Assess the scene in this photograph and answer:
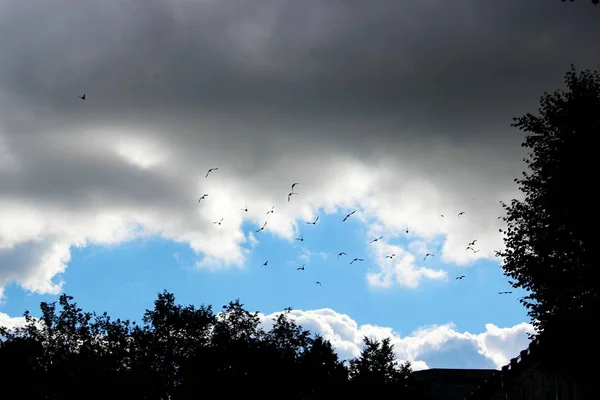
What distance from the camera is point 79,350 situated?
81562 mm

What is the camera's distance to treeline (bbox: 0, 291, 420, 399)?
253 feet

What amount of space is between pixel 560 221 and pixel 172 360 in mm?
54209

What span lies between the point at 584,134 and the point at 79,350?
199 feet

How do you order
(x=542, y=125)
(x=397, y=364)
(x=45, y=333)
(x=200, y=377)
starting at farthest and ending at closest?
(x=397, y=364)
(x=45, y=333)
(x=200, y=377)
(x=542, y=125)

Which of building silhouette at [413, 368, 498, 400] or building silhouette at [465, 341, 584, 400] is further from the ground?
building silhouette at [413, 368, 498, 400]

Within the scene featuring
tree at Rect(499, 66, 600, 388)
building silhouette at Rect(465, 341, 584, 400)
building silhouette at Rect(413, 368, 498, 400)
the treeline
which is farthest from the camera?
building silhouette at Rect(413, 368, 498, 400)

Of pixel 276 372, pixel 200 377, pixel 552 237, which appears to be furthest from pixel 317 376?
pixel 552 237

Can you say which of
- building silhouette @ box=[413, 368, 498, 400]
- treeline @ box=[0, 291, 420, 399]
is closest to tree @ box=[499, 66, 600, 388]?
treeline @ box=[0, 291, 420, 399]

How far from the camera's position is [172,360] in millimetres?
83312

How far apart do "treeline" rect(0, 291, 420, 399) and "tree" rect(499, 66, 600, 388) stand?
4121 cm

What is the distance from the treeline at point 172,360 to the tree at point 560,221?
135ft

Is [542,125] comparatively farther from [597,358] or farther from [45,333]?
[45,333]

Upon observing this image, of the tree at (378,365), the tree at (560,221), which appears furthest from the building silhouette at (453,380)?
the tree at (560,221)

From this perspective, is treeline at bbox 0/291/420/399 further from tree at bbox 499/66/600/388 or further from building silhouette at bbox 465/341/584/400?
tree at bbox 499/66/600/388
